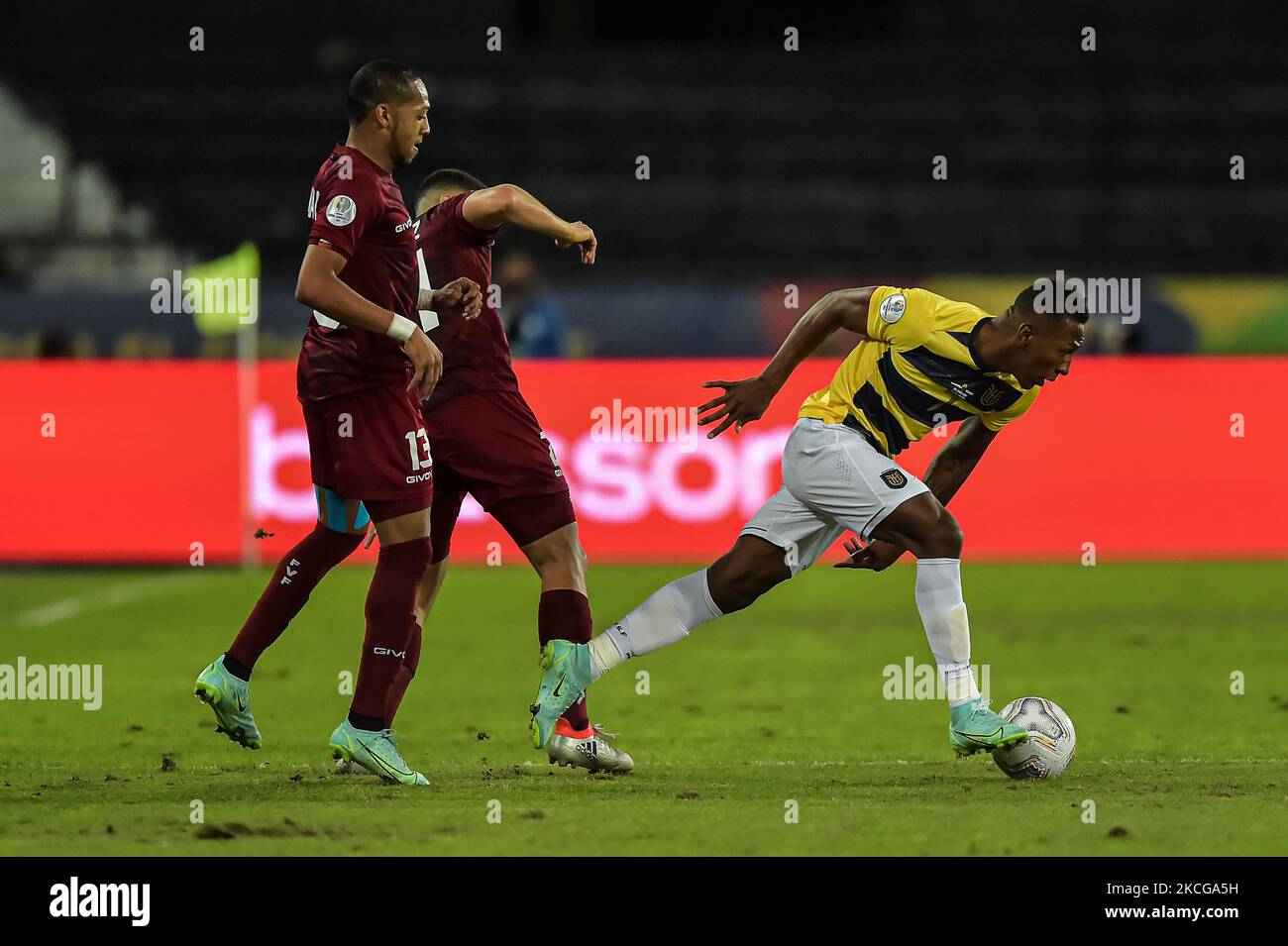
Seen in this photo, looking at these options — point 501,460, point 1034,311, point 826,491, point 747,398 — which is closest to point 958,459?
point 826,491

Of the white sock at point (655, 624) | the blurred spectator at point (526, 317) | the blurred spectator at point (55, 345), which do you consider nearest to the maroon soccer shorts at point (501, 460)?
the white sock at point (655, 624)

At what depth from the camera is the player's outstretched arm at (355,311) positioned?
5746 millimetres

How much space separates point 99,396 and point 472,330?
832cm

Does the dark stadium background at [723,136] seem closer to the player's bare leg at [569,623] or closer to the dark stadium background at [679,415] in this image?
the dark stadium background at [679,415]

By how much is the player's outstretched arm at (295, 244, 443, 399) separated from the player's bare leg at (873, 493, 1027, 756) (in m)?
1.66

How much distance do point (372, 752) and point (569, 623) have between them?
2.84ft

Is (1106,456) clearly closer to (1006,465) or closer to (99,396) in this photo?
(1006,465)

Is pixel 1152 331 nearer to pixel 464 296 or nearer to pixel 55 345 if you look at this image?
pixel 55 345

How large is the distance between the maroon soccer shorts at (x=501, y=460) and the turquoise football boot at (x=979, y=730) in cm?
154

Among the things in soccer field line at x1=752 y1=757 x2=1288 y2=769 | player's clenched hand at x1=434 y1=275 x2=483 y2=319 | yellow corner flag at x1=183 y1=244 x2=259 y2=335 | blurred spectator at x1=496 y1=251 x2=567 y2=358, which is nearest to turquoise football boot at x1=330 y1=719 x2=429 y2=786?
soccer field line at x1=752 y1=757 x2=1288 y2=769

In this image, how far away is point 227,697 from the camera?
636 centimetres

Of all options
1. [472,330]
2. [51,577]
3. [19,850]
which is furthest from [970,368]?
[51,577]

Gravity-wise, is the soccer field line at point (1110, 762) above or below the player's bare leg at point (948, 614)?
below

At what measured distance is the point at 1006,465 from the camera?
45.6 ft
